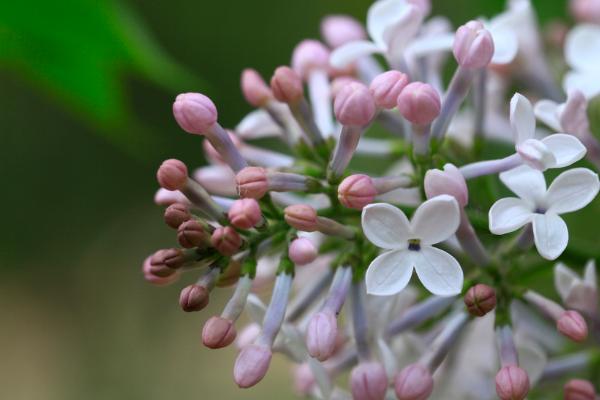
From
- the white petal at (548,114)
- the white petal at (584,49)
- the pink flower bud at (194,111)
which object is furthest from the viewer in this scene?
the white petal at (584,49)

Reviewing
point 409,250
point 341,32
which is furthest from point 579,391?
point 341,32

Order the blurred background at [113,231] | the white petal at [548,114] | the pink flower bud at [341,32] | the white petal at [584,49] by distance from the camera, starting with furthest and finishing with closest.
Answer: the blurred background at [113,231] → the pink flower bud at [341,32] → the white petal at [584,49] → the white petal at [548,114]

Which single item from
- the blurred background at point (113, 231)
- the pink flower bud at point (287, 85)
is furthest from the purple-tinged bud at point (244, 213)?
the blurred background at point (113, 231)

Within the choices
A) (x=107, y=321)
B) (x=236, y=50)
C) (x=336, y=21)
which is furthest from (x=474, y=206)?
(x=107, y=321)

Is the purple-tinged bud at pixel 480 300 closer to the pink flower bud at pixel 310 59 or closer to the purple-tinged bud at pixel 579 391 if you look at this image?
the purple-tinged bud at pixel 579 391

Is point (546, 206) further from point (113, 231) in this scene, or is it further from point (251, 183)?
point (113, 231)

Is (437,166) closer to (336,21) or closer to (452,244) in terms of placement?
(452,244)

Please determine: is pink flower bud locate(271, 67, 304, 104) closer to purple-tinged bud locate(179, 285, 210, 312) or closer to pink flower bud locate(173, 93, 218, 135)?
pink flower bud locate(173, 93, 218, 135)
